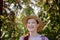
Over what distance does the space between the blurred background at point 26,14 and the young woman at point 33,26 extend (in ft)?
0.66

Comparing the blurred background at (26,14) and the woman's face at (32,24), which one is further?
the blurred background at (26,14)

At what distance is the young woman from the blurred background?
0.20 meters

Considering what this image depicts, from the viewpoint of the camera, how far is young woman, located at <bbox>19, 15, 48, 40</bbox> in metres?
2.93

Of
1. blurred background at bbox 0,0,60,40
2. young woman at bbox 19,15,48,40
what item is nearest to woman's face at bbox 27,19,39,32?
young woman at bbox 19,15,48,40

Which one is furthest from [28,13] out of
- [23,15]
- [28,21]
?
[28,21]

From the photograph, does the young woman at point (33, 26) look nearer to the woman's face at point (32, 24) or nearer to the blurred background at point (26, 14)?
the woman's face at point (32, 24)

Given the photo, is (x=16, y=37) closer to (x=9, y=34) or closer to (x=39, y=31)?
(x=9, y=34)

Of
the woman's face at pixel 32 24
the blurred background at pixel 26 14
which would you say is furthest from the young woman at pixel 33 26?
the blurred background at pixel 26 14

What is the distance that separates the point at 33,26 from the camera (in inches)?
115

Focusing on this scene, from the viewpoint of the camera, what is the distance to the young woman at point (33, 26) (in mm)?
2928

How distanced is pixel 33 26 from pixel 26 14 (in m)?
0.31

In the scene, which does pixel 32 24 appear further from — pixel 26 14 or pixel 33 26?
pixel 26 14

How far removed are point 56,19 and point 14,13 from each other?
0.57 meters

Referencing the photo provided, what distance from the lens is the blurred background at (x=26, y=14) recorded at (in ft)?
10.5
